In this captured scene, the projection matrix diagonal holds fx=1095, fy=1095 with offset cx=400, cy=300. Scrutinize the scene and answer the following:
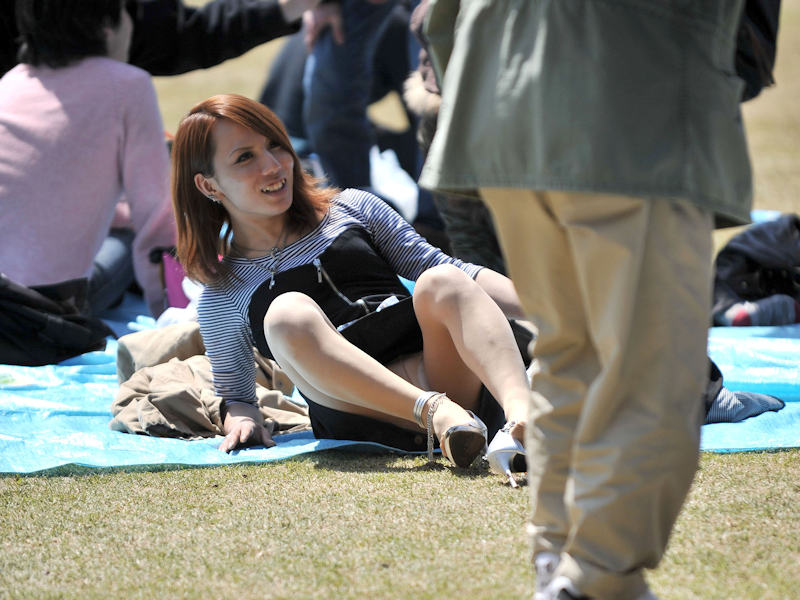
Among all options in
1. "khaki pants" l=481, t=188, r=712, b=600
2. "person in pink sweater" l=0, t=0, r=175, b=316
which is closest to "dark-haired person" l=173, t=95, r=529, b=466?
"khaki pants" l=481, t=188, r=712, b=600

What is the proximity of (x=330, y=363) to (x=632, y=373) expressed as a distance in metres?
1.22

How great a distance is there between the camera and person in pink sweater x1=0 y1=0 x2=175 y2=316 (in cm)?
409

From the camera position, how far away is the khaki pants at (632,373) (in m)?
1.54

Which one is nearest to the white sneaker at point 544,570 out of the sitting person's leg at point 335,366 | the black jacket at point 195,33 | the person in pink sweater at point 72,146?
the sitting person's leg at point 335,366

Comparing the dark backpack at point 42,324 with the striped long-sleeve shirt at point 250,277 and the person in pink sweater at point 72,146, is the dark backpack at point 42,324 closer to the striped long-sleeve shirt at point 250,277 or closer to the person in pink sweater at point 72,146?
the person in pink sweater at point 72,146

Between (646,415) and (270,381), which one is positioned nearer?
(646,415)

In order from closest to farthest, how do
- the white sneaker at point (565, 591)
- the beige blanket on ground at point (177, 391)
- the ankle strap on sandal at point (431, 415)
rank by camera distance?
the white sneaker at point (565, 591) < the ankle strap on sandal at point (431, 415) < the beige blanket on ground at point (177, 391)

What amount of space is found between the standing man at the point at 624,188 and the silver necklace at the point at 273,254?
140cm

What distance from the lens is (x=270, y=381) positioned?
3529 mm

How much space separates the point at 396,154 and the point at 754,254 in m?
2.80

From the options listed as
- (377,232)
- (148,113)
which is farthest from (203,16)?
(377,232)

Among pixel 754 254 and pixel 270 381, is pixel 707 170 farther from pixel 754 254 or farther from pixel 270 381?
pixel 754 254

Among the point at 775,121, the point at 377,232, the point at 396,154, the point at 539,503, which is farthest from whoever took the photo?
the point at 775,121

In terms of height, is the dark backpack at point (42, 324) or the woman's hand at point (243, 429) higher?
the woman's hand at point (243, 429)
